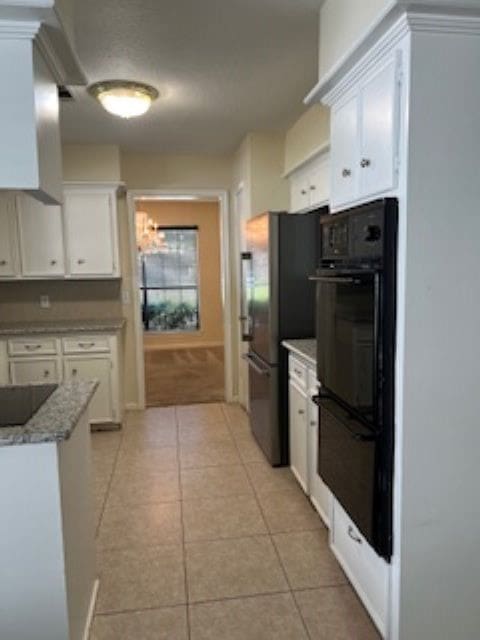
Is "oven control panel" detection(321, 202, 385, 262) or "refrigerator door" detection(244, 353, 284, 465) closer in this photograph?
"oven control panel" detection(321, 202, 385, 262)

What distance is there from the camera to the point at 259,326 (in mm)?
3586

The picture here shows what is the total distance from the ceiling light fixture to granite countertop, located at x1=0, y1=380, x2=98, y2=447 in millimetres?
1934

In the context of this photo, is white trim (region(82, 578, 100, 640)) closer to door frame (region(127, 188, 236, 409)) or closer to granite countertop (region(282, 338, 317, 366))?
granite countertop (region(282, 338, 317, 366))

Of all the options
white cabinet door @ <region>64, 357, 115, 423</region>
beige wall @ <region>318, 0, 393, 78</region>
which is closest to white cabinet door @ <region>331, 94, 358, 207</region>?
beige wall @ <region>318, 0, 393, 78</region>

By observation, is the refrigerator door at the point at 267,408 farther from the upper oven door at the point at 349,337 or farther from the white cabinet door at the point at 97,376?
the white cabinet door at the point at 97,376

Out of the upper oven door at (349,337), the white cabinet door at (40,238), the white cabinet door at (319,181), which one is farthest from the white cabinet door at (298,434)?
the white cabinet door at (40,238)

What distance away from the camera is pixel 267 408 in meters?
3.45

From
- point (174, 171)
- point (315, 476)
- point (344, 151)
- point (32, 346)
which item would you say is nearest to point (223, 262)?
point (174, 171)

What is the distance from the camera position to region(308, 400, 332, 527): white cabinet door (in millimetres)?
2658

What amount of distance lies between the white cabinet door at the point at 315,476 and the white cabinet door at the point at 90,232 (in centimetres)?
253

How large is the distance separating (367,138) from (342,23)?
0.54 meters

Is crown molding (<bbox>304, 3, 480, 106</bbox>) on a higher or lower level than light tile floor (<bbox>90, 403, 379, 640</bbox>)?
higher

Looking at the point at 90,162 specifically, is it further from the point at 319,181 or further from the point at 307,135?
the point at 319,181

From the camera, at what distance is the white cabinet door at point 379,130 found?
1.64 m
